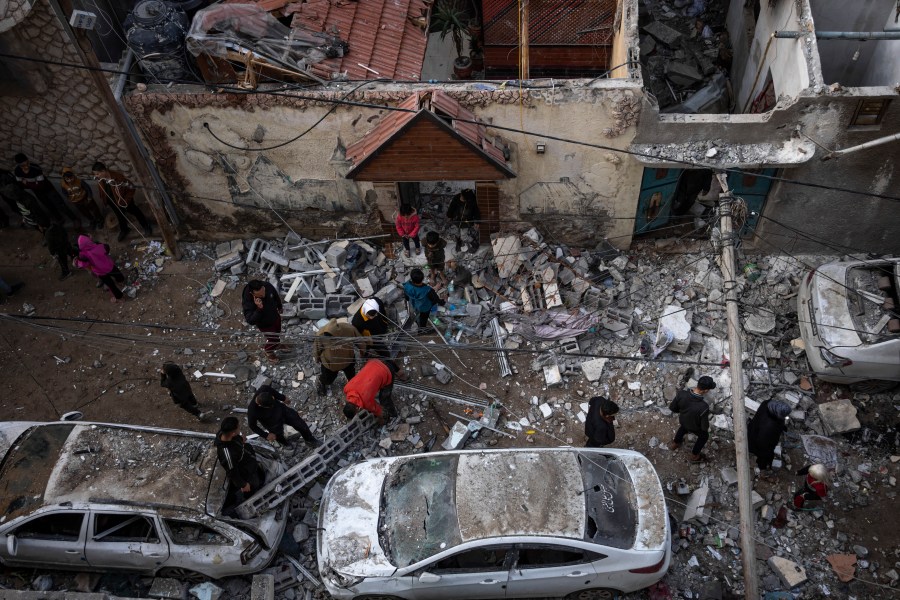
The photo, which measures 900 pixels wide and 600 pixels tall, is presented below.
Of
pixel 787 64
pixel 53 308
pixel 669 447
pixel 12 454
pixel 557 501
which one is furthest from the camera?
pixel 53 308

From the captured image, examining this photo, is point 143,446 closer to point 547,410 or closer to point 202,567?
point 202,567

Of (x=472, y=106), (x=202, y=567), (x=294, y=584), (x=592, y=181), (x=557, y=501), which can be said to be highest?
(x=472, y=106)

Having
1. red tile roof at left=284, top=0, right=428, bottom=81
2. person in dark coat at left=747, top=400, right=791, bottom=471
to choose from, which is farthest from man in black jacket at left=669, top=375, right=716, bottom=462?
red tile roof at left=284, top=0, right=428, bottom=81

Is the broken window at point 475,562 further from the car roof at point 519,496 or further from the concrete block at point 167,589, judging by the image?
the concrete block at point 167,589

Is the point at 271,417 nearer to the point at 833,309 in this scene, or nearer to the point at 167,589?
the point at 167,589

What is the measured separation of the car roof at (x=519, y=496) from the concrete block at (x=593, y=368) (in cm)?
226

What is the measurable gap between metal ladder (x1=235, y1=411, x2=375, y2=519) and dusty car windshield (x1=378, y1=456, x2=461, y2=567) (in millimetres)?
1201

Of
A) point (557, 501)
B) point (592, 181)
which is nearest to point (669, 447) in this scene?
point (557, 501)

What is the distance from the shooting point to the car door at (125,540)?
24.0 ft

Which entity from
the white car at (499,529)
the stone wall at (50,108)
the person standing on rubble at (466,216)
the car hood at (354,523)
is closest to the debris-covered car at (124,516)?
the car hood at (354,523)

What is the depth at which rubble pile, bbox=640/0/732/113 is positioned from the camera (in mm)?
12406

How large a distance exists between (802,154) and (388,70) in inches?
228

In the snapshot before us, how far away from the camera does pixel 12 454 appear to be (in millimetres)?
7742

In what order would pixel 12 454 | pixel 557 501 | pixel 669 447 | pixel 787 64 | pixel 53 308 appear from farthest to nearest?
pixel 53 308 < pixel 787 64 < pixel 669 447 < pixel 12 454 < pixel 557 501
